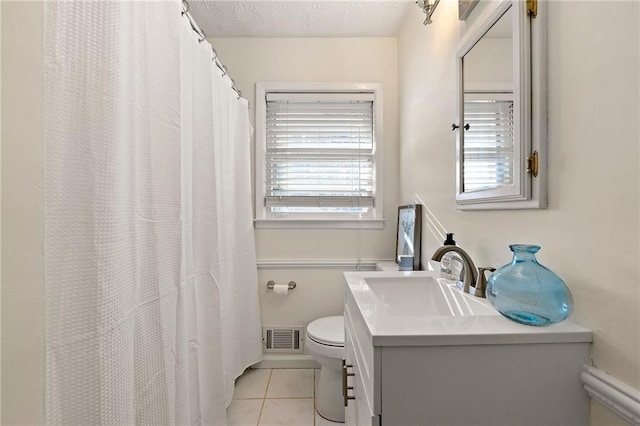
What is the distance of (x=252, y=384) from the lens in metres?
1.78

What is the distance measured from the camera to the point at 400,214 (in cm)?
186

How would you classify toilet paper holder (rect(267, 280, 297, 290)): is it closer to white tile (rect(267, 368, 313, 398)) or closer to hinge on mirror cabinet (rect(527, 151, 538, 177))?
white tile (rect(267, 368, 313, 398))

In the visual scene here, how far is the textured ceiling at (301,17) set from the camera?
171 centimetres

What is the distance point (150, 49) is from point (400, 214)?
4.92ft

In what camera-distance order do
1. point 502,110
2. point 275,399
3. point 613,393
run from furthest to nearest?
point 275,399 < point 502,110 < point 613,393

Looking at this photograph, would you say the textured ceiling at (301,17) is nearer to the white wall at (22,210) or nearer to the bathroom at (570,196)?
the bathroom at (570,196)

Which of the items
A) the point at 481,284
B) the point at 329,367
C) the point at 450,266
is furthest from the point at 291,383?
the point at 481,284

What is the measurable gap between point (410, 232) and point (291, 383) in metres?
1.16

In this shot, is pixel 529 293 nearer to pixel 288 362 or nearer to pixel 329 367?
pixel 329 367

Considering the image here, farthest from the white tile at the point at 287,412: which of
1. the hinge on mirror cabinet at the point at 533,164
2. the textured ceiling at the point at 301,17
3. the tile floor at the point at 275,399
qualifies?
the textured ceiling at the point at 301,17

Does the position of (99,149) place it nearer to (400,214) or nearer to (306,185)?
(306,185)

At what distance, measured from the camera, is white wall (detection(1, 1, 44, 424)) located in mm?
587

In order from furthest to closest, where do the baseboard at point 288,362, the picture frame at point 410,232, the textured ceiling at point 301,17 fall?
the baseboard at point 288,362, the textured ceiling at point 301,17, the picture frame at point 410,232

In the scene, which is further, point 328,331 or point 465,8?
point 328,331
